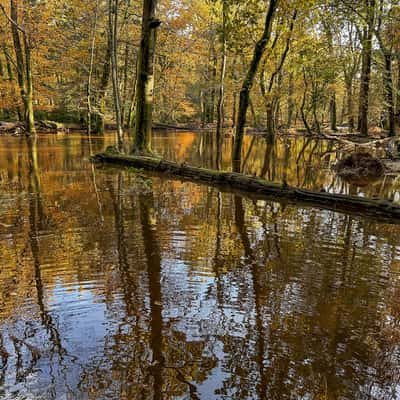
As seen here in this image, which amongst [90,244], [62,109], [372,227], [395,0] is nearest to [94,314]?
[90,244]

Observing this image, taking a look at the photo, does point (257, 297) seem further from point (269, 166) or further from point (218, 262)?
point (269, 166)

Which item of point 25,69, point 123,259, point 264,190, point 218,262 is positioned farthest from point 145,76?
point 25,69

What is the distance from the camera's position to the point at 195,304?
3682 millimetres

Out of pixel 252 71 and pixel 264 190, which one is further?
pixel 252 71

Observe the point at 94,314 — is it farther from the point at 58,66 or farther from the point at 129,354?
the point at 58,66

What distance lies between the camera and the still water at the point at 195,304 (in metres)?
2.60

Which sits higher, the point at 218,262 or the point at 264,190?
the point at 264,190

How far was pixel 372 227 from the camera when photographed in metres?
6.44

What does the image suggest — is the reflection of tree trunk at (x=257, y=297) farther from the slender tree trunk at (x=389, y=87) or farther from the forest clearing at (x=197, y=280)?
the slender tree trunk at (x=389, y=87)

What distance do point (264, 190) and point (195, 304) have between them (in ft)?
18.8

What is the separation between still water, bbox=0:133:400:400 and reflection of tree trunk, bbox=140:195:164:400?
0.01 meters

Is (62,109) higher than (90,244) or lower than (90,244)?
higher

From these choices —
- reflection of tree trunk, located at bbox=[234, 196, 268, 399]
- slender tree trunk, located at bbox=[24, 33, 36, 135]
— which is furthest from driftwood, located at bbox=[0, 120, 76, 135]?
reflection of tree trunk, located at bbox=[234, 196, 268, 399]

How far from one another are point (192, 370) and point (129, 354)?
1.69 feet
